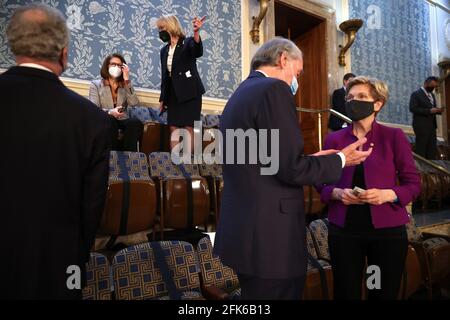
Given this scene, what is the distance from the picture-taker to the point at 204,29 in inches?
155

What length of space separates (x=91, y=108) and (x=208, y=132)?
6.99 ft

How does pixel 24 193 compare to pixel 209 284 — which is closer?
pixel 24 193

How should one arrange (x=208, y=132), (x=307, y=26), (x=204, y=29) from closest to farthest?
(x=208, y=132), (x=204, y=29), (x=307, y=26)

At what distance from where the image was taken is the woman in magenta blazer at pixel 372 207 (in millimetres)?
1213

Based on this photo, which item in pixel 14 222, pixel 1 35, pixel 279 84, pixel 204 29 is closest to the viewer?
pixel 14 222

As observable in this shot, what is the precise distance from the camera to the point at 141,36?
3.47 metres

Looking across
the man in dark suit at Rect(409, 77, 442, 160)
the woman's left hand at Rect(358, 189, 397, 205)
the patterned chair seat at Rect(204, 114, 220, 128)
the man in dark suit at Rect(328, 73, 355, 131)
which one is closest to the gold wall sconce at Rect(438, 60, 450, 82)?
the man in dark suit at Rect(409, 77, 442, 160)

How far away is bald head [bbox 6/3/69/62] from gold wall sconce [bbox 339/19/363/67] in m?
4.97

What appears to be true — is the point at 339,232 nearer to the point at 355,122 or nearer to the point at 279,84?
the point at 355,122

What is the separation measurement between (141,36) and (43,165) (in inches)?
116

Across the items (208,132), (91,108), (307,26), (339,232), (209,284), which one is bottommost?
(209,284)

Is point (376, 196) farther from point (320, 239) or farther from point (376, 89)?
point (320, 239)

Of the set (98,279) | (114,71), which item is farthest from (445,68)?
(98,279)

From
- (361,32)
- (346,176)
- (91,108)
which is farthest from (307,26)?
(91,108)
